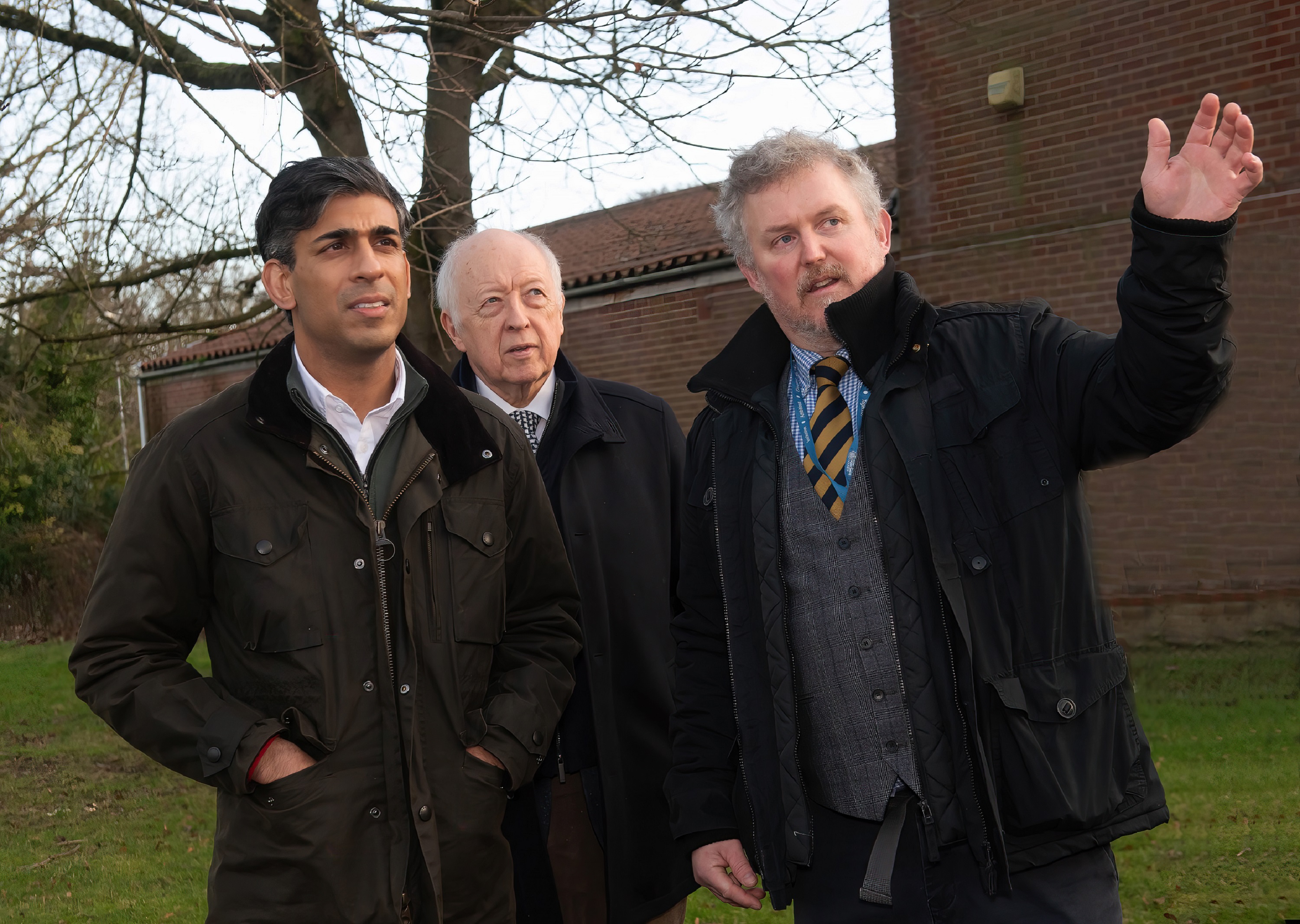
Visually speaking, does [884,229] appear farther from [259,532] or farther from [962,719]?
[259,532]

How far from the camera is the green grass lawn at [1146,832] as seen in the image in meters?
5.55

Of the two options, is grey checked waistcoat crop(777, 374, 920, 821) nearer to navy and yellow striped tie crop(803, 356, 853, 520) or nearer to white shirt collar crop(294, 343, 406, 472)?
navy and yellow striped tie crop(803, 356, 853, 520)

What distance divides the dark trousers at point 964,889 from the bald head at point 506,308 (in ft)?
5.63

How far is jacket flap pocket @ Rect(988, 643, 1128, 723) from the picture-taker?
1933 mm

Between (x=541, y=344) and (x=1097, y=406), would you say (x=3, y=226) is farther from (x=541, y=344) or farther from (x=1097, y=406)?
(x=1097, y=406)

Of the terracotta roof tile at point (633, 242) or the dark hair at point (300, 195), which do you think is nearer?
the dark hair at point (300, 195)

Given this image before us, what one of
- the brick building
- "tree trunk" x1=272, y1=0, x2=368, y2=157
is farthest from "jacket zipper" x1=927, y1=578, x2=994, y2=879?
the brick building

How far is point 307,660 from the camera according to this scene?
223 cm

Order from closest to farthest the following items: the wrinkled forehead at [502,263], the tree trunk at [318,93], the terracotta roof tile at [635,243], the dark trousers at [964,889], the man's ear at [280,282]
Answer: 1. the dark trousers at [964,889]
2. the man's ear at [280,282]
3. the wrinkled forehead at [502,263]
4. the tree trunk at [318,93]
5. the terracotta roof tile at [635,243]

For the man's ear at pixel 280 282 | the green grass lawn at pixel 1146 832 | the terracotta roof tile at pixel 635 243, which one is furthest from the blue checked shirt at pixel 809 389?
the terracotta roof tile at pixel 635 243

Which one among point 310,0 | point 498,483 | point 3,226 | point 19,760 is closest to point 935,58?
point 310,0

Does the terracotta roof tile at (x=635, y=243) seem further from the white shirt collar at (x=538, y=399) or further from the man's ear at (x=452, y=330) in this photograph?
the white shirt collar at (x=538, y=399)

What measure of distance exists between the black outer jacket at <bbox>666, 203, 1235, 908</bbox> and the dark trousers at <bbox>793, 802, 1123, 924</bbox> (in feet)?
0.20

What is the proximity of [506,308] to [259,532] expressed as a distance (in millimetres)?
1334
